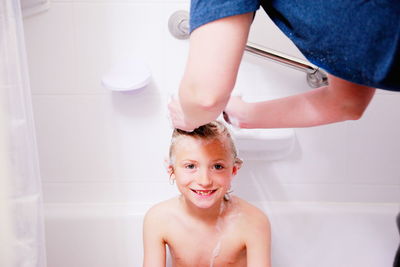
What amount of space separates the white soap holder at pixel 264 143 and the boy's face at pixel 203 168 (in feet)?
0.53

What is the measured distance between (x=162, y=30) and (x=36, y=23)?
373mm

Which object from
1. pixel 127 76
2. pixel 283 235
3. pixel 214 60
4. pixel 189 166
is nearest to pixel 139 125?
pixel 127 76

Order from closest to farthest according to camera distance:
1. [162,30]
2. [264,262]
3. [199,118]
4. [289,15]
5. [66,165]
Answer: [289,15], [199,118], [264,262], [162,30], [66,165]

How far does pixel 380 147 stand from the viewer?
1300 millimetres

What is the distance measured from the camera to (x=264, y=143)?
1227mm

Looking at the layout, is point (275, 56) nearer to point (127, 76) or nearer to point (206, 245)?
point (127, 76)

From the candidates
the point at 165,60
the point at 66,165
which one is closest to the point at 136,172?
the point at 66,165

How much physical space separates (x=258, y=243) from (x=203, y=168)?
269 mm

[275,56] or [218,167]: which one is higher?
[275,56]

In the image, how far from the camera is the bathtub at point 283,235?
1.28m

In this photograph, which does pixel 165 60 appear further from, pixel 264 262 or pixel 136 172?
pixel 264 262

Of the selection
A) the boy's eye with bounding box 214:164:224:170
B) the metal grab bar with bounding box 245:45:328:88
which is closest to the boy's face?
the boy's eye with bounding box 214:164:224:170

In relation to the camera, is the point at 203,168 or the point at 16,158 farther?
the point at 203,168

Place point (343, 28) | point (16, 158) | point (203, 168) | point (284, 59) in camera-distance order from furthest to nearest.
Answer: point (284, 59) < point (203, 168) < point (16, 158) < point (343, 28)
